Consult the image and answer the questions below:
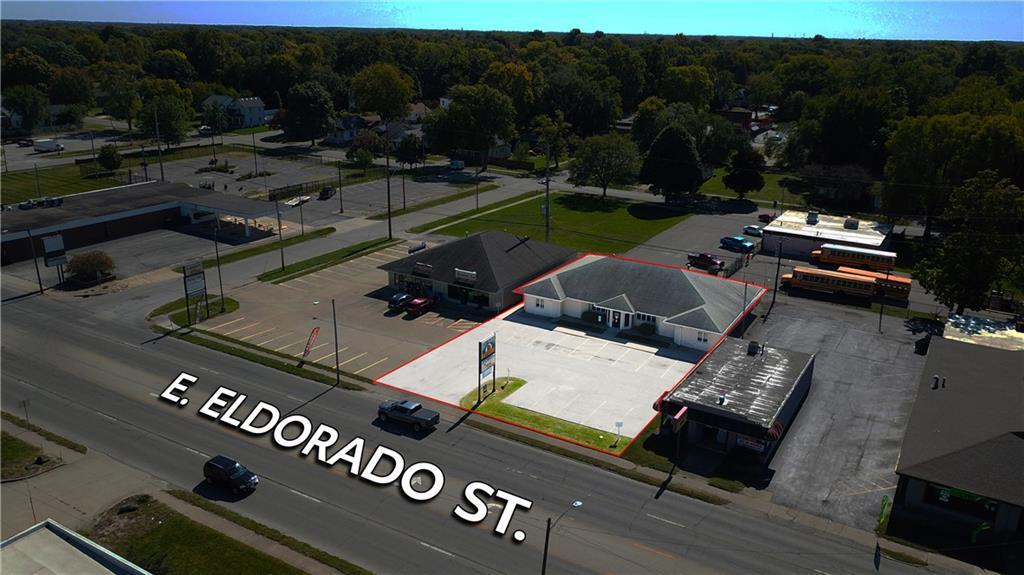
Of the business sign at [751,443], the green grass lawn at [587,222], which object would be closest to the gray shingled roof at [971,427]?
the business sign at [751,443]

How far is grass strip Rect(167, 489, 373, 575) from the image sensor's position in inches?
1258

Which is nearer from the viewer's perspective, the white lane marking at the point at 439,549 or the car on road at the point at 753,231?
the white lane marking at the point at 439,549

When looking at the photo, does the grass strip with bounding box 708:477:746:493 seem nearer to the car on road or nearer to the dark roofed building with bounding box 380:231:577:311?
the dark roofed building with bounding box 380:231:577:311

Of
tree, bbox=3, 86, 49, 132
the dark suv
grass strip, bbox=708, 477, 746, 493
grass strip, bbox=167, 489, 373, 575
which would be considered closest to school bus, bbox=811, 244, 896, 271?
grass strip, bbox=708, 477, 746, 493

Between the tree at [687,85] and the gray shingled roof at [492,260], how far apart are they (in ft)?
331

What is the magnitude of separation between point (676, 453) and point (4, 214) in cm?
7910

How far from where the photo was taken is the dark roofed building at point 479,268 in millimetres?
63125

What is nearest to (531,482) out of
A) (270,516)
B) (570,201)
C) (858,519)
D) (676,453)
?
(676,453)

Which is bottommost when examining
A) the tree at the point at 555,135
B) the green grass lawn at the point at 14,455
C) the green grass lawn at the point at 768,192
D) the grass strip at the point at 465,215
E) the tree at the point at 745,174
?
the green grass lawn at the point at 14,455

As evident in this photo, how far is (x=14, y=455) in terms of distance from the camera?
1576 inches

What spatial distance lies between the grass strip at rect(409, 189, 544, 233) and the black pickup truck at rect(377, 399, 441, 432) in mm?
45659

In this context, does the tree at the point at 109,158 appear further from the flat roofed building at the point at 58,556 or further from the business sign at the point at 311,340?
the flat roofed building at the point at 58,556

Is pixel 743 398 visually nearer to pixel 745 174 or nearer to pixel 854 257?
pixel 854 257

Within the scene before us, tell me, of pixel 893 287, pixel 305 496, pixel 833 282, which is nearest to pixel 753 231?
pixel 833 282
